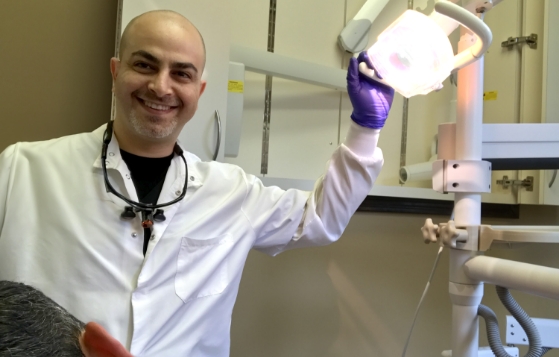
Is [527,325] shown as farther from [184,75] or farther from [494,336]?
[184,75]

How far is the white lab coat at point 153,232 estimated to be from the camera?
0.98 metres

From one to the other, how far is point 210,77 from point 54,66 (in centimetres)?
61

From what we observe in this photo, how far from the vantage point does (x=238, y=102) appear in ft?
4.91

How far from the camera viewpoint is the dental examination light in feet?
2.97

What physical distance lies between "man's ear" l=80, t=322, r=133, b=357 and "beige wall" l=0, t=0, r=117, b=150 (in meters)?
1.31

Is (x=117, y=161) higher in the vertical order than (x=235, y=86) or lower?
lower

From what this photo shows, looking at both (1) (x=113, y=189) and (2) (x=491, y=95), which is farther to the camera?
(2) (x=491, y=95)

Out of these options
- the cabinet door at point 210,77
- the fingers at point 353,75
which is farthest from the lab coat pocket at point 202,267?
the fingers at point 353,75

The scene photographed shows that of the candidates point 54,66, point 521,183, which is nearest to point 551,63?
point 521,183

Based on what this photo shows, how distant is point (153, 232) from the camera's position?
1032mm

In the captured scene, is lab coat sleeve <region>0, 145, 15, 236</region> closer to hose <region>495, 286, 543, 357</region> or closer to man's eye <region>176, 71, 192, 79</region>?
man's eye <region>176, 71, 192, 79</region>

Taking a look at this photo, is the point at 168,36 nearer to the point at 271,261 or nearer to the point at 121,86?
the point at 121,86

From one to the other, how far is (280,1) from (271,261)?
1140 millimetres

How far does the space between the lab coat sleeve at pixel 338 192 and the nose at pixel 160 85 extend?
44cm
